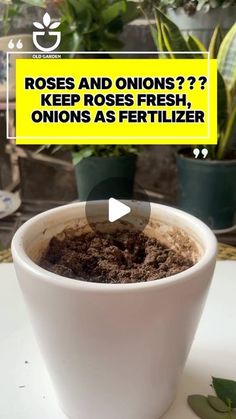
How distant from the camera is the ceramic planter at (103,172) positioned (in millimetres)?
590

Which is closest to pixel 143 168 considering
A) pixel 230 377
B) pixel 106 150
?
pixel 106 150

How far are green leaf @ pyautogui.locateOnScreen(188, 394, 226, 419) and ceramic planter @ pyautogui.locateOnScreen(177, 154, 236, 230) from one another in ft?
1.09

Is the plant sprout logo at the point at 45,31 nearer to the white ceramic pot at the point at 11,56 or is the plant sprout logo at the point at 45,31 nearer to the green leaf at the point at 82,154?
the white ceramic pot at the point at 11,56

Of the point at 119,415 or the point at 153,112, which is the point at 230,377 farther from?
the point at 153,112

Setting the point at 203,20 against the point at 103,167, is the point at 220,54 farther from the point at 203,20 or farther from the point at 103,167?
the point at 103,167

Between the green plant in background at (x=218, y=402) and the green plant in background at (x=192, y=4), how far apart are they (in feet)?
1.33

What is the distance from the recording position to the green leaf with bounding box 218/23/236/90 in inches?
21.1

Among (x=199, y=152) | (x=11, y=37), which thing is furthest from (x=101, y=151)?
(x=11, y=37)

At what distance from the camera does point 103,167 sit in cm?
62

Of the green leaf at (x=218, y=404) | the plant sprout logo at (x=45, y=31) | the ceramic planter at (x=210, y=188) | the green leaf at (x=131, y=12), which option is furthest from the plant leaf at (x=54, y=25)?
the green leaf at (x=218, y=404)

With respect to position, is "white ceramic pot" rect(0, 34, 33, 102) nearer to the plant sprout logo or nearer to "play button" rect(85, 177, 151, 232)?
the plant sprout logo

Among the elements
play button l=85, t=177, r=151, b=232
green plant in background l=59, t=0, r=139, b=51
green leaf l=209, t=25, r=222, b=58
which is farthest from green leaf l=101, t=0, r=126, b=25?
play button l=85, t=177, r=151, b=232

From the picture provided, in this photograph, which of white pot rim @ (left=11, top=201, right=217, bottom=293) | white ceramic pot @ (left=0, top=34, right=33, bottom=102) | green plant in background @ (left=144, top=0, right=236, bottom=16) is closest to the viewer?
white pot rim @ (left=11, top=201, right=217, bottom=293)

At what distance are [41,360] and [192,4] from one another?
16.1 inches
